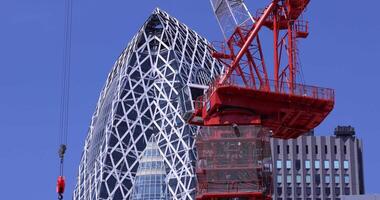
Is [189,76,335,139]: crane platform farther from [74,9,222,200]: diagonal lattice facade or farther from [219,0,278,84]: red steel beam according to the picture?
[74,9,222,200]: diagonal lattice facade

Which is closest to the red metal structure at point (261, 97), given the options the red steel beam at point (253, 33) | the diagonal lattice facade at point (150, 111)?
the red steel beam at point (253, 33)

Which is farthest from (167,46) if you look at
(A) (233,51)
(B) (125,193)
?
(A) (233,51)

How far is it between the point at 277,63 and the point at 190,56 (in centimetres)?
7971

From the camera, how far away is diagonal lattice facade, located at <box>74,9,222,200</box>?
178m

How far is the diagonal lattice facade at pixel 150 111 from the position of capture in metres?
178

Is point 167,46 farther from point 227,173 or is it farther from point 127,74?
point 227,173

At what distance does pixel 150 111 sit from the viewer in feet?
601

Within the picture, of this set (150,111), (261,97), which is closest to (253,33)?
(261,97)

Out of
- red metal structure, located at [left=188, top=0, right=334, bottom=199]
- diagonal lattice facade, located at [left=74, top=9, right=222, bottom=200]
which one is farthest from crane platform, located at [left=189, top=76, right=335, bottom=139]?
diagonal lattice facade, located at [left=74, top=9, right=222, bottom=200]

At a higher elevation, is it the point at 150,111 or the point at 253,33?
the point at 150,111

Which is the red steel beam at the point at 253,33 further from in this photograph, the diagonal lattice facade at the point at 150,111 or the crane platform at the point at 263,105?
the diagonal lattice facade at the point at 150,111

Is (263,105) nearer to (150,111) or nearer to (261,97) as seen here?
(261,97)

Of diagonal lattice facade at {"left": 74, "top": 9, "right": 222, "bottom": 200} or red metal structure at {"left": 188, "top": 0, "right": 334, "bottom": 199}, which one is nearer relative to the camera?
red metal structure at {"left": 188, "top": 0, "right": 334, "bottom": 199}

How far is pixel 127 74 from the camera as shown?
184125 millimetres
